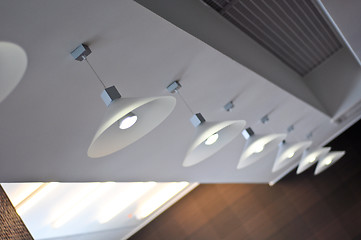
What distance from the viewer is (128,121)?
6.39 feet

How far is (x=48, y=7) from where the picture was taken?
1.90 metres

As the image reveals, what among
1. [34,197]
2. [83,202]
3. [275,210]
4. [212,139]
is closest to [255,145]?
[212,139]

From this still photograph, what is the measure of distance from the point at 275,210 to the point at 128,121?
852cm

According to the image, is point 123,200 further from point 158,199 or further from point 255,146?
point 255,146

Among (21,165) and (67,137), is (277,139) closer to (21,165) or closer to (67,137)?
(67,137)

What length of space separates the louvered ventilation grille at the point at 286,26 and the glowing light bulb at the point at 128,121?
227 cm

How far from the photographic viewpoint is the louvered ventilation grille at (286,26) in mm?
4500

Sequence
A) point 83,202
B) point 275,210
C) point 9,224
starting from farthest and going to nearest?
1. point 275,210
2. point 83,202
3. point 9,224

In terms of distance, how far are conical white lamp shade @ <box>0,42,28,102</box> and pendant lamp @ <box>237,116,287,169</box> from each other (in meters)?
1.72

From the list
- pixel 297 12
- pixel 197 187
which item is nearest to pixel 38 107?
pixel 297 12

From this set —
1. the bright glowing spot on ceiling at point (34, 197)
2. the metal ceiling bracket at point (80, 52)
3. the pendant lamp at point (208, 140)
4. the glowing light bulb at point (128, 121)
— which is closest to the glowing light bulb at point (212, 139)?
the pendant lamp at point (208, 140)

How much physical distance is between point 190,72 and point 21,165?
4.16 ft

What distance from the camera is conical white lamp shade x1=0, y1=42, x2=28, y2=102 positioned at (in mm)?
1642

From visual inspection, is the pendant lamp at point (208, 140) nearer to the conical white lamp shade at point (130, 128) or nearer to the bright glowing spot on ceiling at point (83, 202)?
the conical white lamp shade at point (130, 128)
